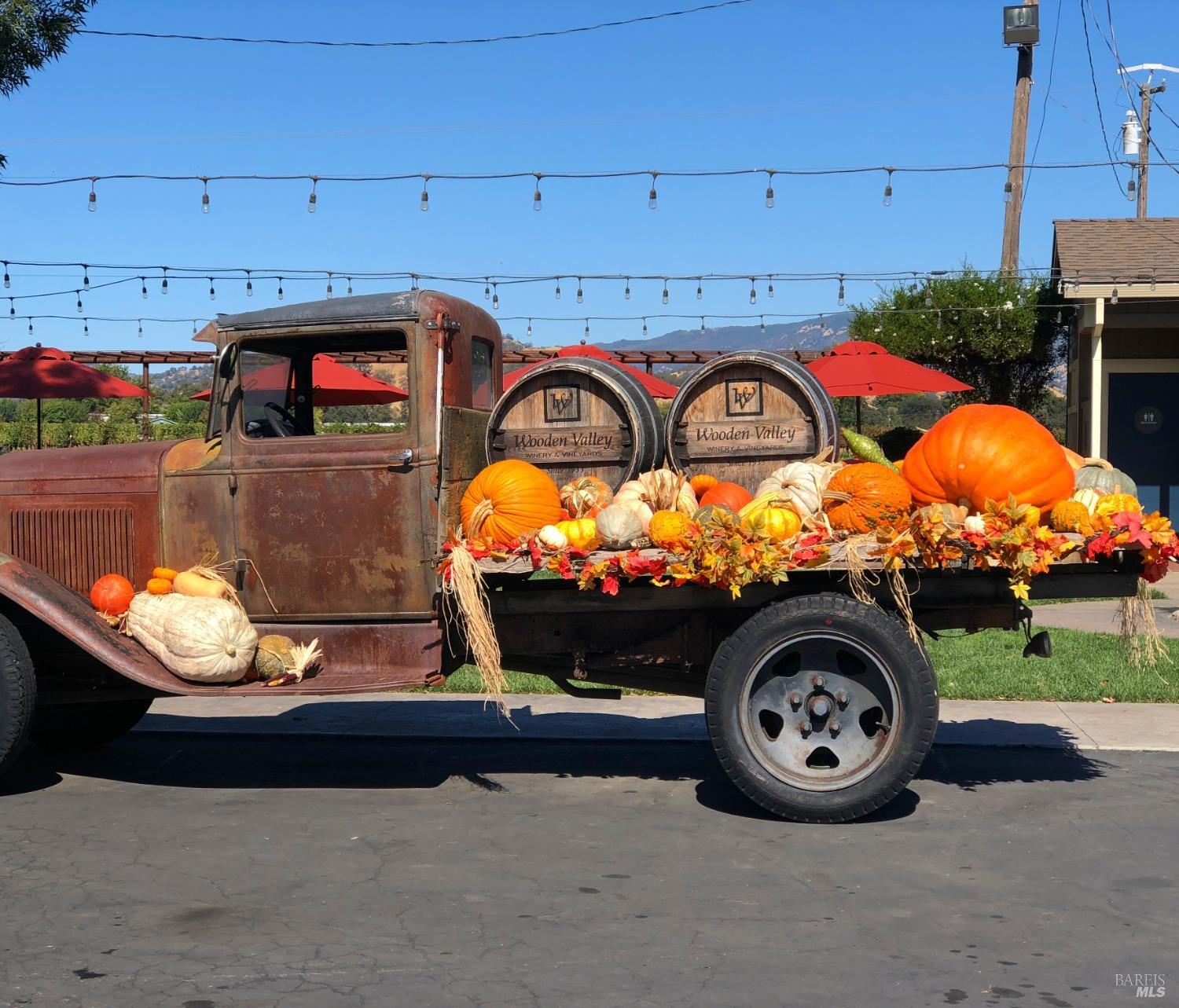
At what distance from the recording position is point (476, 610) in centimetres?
566

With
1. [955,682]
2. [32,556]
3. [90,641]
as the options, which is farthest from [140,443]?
[955,682]

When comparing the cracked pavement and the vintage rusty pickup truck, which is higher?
the vintage rusty pickup truck

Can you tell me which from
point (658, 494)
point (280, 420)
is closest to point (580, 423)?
point (658, 494)

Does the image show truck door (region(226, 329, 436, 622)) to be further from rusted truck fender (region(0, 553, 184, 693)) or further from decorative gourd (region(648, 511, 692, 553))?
decorative gourd (region(648, 511, 692, 553))

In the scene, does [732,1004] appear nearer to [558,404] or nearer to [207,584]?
[207,584]

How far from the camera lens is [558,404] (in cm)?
733

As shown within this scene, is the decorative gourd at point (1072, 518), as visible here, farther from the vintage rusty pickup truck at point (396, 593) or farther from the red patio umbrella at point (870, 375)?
the red patio umbrella at point (870, 375)

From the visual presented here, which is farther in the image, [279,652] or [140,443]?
[140,443]

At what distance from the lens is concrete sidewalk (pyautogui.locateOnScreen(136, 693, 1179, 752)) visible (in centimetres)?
732

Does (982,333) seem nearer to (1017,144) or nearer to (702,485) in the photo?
(1017,144)

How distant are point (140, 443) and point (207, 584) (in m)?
0.99

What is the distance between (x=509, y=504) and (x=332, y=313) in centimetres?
126

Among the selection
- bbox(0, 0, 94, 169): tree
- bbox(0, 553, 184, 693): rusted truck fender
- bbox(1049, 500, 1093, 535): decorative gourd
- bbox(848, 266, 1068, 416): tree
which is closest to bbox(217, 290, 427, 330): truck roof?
bbox(0, 553, 184, 693): rusted truck fender

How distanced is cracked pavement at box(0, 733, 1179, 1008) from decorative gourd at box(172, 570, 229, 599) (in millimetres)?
949
